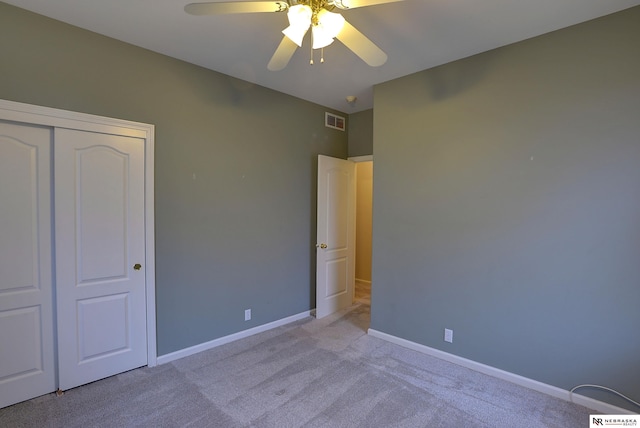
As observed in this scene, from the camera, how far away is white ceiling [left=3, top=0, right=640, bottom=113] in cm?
206

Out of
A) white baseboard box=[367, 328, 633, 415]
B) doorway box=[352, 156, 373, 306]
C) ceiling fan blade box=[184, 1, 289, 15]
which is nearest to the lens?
ceiling fan blade box=[184, 1, 289, 15]

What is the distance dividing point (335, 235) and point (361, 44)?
274 cm

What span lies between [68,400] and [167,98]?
2.50 metres

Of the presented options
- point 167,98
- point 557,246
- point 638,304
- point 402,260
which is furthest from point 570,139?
point 167,98

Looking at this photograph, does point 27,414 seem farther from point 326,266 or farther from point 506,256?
point 506,256

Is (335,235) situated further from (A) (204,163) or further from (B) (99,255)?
(B) (99,255)

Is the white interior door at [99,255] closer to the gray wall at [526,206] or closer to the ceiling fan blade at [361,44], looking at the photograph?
the ceiling fan blade at [361,44]

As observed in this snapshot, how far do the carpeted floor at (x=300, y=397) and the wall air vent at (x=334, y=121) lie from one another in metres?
2.84

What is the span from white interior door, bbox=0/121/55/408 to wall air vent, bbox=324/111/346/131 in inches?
115

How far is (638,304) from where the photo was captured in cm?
208

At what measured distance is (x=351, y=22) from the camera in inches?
88.4

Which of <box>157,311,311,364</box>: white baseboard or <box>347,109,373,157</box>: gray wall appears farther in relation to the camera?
<box>347,109,373,157</box>: gray wall

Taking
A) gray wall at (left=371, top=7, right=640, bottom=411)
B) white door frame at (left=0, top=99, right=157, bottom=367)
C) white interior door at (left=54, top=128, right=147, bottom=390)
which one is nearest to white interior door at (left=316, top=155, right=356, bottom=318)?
gray wall at (left=371, top=7, right=640, bottom=411)

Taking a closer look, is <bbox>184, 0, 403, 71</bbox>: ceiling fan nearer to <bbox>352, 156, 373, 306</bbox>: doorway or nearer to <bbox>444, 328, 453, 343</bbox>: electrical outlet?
<bbox>444, 328, 453, 343</bbox>: electrical outlet
